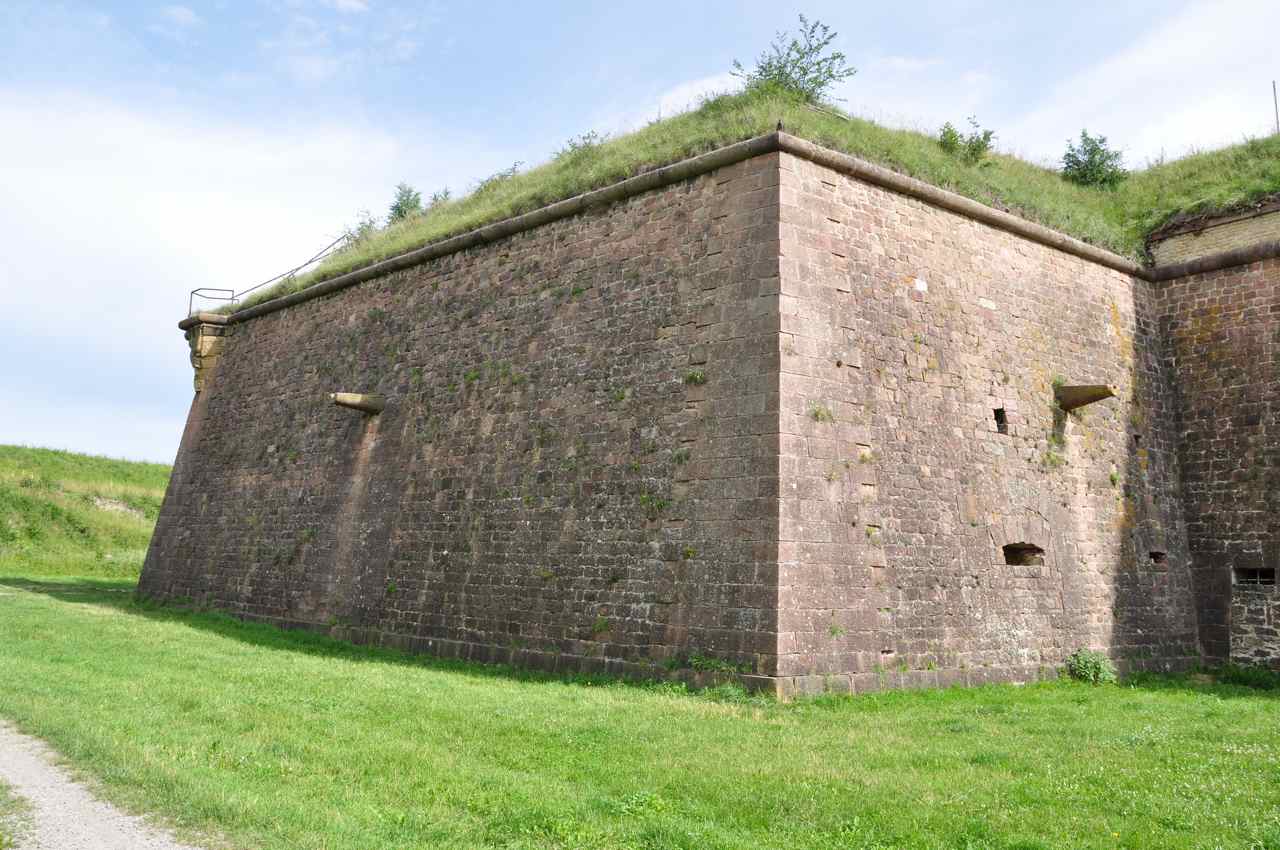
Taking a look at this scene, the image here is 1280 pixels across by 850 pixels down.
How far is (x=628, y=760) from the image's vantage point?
6.66 metres

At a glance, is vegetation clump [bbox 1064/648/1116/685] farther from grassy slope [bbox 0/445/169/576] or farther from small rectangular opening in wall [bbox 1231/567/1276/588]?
grassy slope [bbox 0/445/169/576]

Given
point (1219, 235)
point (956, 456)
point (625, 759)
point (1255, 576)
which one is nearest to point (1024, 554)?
point (956, 456)

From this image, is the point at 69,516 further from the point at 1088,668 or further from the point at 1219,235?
the point at 1219,235

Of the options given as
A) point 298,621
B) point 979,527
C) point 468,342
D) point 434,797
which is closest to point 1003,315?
point 979,527

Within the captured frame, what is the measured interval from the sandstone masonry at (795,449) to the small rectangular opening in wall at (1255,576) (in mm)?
74

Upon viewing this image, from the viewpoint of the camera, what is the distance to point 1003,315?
1280 centimetres

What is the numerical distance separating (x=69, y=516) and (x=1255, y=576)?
30354mm

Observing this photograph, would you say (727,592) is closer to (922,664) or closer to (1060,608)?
(922,664)

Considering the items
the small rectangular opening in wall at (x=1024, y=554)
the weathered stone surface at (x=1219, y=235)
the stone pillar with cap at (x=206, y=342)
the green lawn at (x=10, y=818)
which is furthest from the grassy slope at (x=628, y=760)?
the stone pillar with cap at (x=206, y=342)

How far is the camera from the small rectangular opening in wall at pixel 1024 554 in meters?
11.9

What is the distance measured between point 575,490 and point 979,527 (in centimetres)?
467

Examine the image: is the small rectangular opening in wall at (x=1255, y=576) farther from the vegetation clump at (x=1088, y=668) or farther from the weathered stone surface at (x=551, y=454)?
the weathered stone surface at (x=551, y=454)

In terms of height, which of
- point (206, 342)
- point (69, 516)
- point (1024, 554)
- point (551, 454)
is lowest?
point (1024, 554)

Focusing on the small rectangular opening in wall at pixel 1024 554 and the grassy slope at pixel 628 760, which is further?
the small rectangular opening in wall at pixel 1024 554
